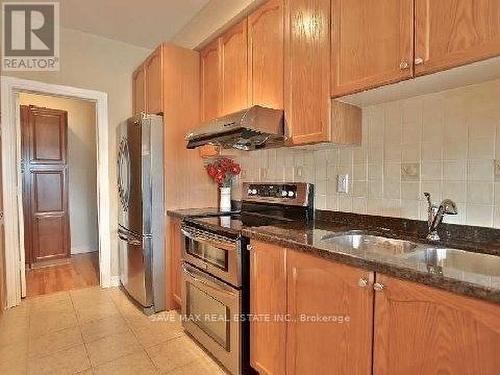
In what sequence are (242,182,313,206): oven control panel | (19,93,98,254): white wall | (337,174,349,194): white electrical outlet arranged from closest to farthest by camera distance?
1. (337,174,349,194): white electrical outlet
2. (242,182,313,206): oven control panel
3. (19,93,98,254): white wall

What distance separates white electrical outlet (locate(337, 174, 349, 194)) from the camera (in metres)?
1.81

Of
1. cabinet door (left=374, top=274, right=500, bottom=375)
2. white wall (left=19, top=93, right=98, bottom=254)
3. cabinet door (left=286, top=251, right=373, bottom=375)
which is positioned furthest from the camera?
white wall (left=19, top=93, right=98, bottom=254)

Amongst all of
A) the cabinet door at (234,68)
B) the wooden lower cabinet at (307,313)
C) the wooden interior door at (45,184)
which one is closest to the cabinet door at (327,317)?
the wooden lower cabinet at (307,313)

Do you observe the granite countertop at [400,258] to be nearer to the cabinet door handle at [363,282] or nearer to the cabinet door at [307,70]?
the cabinet door handle at [363,282]

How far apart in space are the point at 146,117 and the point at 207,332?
1697 millimetres

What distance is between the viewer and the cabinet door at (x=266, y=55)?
72.7 inches

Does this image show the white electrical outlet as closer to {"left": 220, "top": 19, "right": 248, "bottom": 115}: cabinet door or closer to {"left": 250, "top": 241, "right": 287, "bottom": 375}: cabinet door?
{"left": 250, "top": 241, "right": 287, "bottom": 375}: cabinet door

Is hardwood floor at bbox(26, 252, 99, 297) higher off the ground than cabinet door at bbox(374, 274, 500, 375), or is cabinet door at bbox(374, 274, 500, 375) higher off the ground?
cabinet door at bbox(374, 274, 500, 375)

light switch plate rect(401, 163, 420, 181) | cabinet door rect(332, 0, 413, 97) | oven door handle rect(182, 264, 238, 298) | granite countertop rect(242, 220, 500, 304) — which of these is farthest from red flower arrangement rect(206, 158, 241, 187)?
light switch plate rect(401, 163, 420, 181)

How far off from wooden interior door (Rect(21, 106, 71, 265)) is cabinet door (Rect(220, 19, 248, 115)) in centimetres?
282

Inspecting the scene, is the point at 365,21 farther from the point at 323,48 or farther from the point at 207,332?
the point at 207,332

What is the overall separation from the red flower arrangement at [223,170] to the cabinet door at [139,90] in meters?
0.94

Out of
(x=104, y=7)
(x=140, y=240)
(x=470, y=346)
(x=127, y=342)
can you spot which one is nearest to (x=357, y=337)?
(x=470, y=346)

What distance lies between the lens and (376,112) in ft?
5.45
